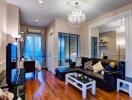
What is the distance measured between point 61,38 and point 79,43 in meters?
1.27

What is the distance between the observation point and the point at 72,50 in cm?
631

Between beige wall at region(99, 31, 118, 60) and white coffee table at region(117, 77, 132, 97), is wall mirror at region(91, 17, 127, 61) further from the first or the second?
white coffee table at region(117, 77, 132, 97)

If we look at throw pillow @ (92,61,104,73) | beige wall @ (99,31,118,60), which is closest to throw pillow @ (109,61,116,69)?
throw pillow @ (92,61,104,73)

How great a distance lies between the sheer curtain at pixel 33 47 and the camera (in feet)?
23.9

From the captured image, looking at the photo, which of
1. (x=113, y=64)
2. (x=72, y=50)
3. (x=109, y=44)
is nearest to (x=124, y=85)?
(x=113, y=64)

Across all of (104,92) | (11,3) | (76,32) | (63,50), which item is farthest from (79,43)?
(11,3)

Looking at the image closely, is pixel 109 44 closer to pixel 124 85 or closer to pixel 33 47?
pixel 124 85

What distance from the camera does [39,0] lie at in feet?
11.5

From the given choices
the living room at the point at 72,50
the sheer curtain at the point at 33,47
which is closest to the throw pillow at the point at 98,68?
the living room at the point at 72,50

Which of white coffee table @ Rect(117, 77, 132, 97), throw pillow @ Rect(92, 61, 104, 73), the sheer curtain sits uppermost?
the sheer curtain

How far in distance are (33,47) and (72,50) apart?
118 inches

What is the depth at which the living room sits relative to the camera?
2988mm

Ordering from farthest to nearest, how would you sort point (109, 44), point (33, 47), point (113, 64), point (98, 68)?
point (33, 47) < point (109, 44) < point (98, 68) < point (113, 64)

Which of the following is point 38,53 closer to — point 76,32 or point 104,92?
point 76,32
